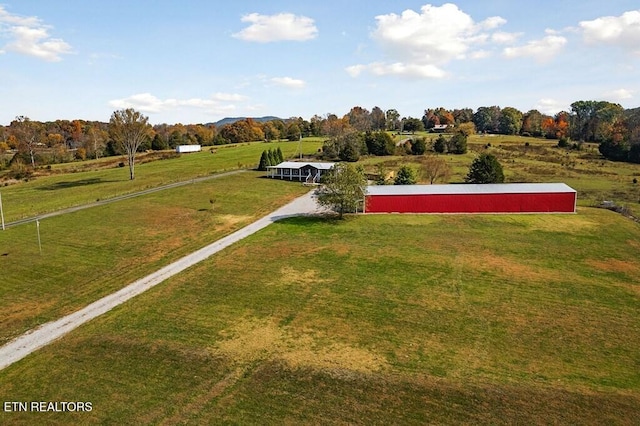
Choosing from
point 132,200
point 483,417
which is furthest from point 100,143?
point 483,417

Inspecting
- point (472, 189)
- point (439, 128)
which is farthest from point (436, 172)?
point (439, 128)

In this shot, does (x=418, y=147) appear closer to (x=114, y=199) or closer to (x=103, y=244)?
(x=114, y=199)

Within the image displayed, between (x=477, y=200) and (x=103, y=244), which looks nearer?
(x=103, y=244)

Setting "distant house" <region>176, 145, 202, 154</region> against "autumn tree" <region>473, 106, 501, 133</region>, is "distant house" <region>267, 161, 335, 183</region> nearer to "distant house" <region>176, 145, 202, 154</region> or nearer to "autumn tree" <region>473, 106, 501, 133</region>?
"distant house" <region>176, 145, 202, 154</region>

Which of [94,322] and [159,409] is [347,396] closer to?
[159,409]

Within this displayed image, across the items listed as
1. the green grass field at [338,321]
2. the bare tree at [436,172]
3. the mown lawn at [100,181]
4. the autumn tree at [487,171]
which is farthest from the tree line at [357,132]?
the green grass field at [338,321]

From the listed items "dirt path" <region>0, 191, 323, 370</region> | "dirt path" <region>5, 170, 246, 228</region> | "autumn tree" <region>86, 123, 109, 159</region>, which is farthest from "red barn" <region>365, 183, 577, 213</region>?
"autumn tree" <region>86, 123, 109, 159</region>
